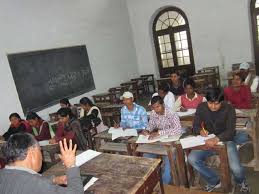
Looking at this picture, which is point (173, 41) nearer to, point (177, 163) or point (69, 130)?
point (69, 130)

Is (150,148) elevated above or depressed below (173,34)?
below

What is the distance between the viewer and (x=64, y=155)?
1.74m

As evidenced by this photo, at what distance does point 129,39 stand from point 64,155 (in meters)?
8.09

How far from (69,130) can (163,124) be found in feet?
4.23

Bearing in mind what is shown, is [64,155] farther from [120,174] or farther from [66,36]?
[66,36]

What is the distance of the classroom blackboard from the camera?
559cm

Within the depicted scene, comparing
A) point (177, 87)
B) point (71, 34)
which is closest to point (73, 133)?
point (177, 87)

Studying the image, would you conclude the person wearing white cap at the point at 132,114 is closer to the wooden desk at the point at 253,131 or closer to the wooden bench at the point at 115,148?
the wooden bench at the point at 115,148

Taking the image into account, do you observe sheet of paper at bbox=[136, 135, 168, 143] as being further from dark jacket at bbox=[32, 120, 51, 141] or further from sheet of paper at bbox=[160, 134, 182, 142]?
dark jacket at bbox=[32, 120, 51, 141]

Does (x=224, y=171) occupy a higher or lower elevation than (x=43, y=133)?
lower

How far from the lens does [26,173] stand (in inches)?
56.7

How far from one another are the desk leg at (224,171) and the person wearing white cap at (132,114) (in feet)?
4.05

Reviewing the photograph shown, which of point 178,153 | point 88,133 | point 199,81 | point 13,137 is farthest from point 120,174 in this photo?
point 199,81

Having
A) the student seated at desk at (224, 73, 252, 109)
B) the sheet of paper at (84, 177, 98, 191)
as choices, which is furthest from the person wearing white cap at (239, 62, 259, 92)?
the sheet of paper at (84, 177, 98, 191)
